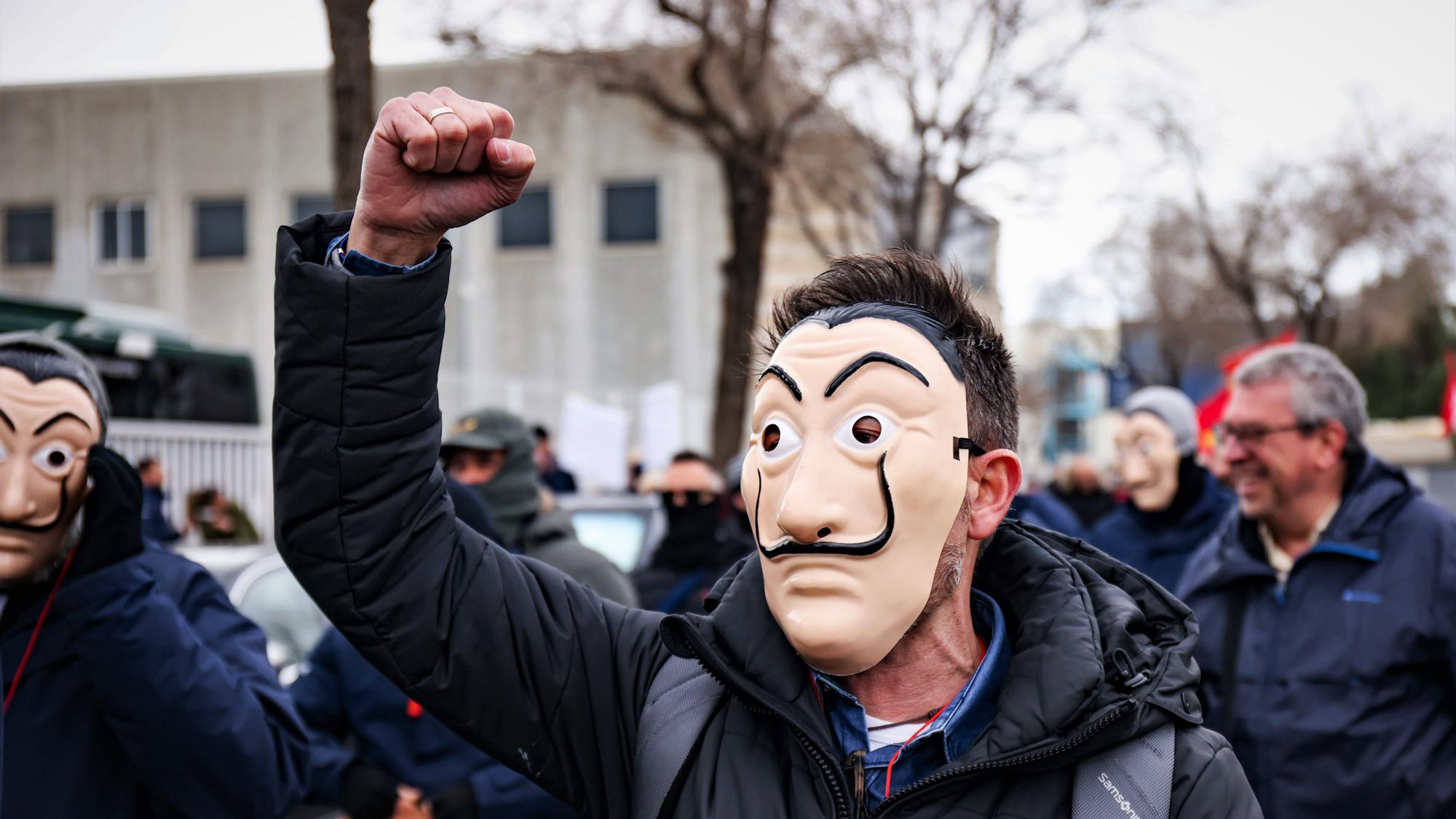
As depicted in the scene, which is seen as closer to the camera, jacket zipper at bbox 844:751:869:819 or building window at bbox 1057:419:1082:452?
jacket zipper at bbox 844:751:869:819

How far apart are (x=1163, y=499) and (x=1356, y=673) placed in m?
2.32

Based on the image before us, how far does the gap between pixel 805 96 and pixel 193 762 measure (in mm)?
12228

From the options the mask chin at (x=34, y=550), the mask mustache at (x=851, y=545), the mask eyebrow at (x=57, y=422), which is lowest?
the mask chin at (x=34, y=550)

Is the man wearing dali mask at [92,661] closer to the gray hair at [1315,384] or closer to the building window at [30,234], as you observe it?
the gray hair at [1315,384]

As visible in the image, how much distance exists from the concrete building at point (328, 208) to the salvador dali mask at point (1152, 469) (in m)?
19.4

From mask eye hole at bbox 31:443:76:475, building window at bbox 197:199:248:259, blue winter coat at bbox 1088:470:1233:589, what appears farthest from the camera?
building window at bbox 197:199:248:259

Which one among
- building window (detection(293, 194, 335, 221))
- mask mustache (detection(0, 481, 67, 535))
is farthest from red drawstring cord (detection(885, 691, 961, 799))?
building window (detection(293, 194, 335, 221))

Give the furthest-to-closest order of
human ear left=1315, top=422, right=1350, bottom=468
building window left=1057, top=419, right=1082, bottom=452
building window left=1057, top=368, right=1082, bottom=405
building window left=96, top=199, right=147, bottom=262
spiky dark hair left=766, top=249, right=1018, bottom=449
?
building window left=1057, top=419, right=1082, bottom=452 → building window left=1057, top=368, right=1082, bottom=405 → building window left=96, top=199, right=147, bottom=262 → human ear left=1315, top=422, right=1350, bottom=468 → spiky dark hair left=766, top=249, right=1018, bottom=449

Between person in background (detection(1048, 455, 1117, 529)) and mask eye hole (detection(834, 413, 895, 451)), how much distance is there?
11.7 meters

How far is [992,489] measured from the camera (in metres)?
2.18

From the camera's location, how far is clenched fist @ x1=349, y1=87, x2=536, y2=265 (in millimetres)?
1736

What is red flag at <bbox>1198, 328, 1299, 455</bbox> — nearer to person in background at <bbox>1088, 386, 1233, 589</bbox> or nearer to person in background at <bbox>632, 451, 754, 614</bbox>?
person in background at <bbox>1088, 386, 1233, 589</bbox>

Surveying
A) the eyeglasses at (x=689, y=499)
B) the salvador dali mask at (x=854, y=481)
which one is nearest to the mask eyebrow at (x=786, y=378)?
the salvador dali mask at (x=854, y=481)

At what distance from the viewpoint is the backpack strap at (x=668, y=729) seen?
2.01 metres
